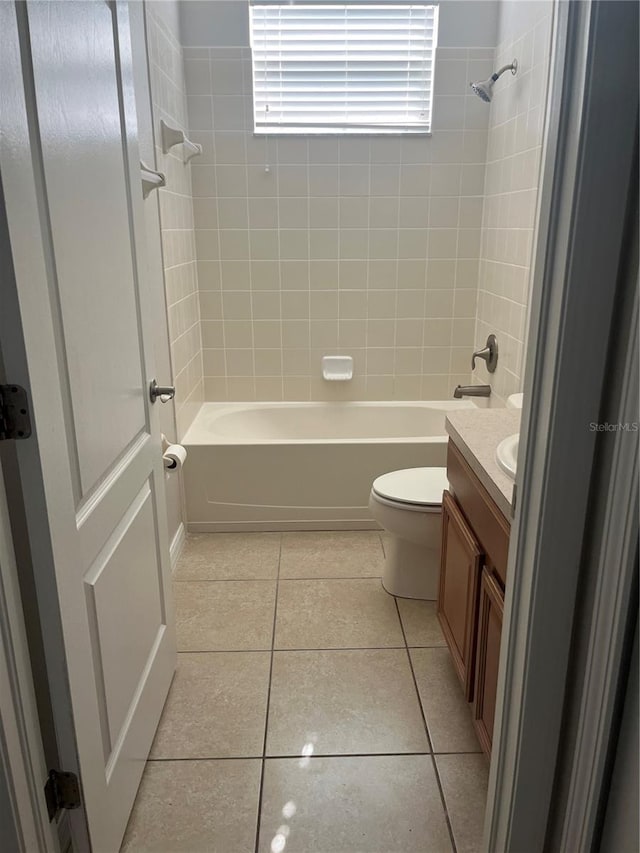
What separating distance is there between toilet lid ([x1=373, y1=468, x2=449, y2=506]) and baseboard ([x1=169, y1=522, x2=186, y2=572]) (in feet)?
3.14

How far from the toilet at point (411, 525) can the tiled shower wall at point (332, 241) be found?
115 centimetres

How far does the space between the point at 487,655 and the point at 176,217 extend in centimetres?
228

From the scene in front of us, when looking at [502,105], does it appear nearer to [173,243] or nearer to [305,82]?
[305,82]

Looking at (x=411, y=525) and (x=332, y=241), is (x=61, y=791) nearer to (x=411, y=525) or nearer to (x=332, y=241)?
(x=411, y=525)

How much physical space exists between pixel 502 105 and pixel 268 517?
2250 millimetres

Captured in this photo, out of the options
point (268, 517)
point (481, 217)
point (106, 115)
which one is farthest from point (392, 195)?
point (106, 115)

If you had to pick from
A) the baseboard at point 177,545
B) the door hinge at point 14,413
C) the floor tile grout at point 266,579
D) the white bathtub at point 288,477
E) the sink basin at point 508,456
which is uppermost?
the door hinge at point 14,413

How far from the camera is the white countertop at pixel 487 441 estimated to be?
1.42m

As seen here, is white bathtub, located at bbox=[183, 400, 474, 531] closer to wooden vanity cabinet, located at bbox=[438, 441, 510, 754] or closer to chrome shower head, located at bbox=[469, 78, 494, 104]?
wooden vanity cabinet, located at bbox=[438, 441, 510, 754]

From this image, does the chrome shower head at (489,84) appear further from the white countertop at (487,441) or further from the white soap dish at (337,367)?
the white countertop at (487,441)

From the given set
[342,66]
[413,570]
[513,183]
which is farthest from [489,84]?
[413,570]

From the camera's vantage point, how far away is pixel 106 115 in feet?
4.31

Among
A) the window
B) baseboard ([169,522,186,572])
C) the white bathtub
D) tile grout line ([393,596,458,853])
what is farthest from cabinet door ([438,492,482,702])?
the window

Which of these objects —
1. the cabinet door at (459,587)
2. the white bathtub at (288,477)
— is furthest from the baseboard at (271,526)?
the cabinet door at (459,587)
